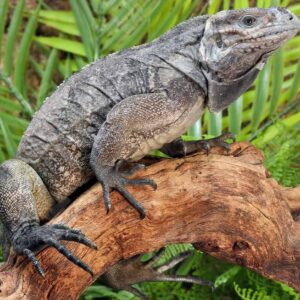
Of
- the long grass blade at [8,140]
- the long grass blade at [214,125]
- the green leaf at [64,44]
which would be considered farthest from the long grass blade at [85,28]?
the long grass blade at [214,125]

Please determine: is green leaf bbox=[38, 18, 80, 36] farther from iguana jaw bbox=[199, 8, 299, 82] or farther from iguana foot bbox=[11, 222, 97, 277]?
iguana foot bbox=[11, 222, 97, 277]

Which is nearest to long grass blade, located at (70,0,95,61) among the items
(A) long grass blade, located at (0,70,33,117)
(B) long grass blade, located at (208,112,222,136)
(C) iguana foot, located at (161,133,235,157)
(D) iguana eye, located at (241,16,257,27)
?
(A) long grass blade, located at (0,70,33,117)

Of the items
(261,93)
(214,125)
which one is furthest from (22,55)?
(261,93)

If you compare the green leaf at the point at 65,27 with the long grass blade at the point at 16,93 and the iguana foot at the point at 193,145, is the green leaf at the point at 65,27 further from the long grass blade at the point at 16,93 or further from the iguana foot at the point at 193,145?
the iguana foot at the point at 193,145

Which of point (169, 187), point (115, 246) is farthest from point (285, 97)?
point (115, 246)

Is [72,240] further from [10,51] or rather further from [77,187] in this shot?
[10,51]

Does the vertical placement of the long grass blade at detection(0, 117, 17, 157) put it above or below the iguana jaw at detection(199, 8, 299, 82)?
below

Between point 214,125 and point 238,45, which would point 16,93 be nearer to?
point 214,125
